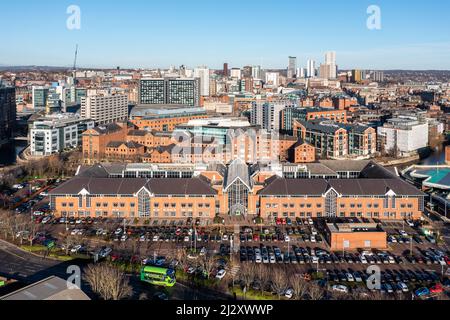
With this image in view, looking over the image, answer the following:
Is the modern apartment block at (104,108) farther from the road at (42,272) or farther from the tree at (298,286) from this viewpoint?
the tree at (298,286)

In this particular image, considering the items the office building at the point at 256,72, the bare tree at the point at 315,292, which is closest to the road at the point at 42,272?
the bare tree at the point at 315,292

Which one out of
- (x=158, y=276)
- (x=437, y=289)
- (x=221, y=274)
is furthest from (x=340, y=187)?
(x=158, y=276)

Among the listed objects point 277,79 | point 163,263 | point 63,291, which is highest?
point 277,79

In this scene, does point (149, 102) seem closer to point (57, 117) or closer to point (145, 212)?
point (57, 117)

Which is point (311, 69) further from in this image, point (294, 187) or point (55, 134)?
point (294, 187)

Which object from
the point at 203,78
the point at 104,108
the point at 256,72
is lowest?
the point at 104,108
